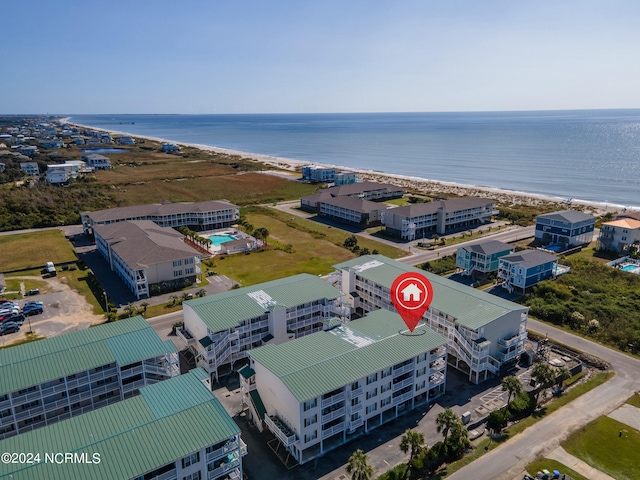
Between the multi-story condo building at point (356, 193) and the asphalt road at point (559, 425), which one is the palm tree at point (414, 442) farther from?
the multi-story condo building at point (356, 193)

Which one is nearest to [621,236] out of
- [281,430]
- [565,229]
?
[565,229]

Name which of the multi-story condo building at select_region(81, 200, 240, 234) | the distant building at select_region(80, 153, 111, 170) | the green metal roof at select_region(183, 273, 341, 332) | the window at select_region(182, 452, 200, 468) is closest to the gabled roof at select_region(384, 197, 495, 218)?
the multi-story condo building at select_region(81, 200, 240, 234)

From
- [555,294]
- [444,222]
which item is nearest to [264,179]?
[444,222]

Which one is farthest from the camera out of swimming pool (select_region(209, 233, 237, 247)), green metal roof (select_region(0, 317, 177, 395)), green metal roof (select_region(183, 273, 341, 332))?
swimming pool (select_region(209, 233, 237, 247))

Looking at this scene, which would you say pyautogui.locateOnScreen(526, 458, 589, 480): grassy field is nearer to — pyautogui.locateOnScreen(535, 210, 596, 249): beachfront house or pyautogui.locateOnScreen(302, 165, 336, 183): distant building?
pyautogui.locateOnScreen(535, 210, 596, 249): beachfront house

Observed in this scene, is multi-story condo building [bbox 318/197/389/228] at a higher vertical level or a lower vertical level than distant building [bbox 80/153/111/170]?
lower

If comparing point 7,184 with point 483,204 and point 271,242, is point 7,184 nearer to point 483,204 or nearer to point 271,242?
point 271,242
